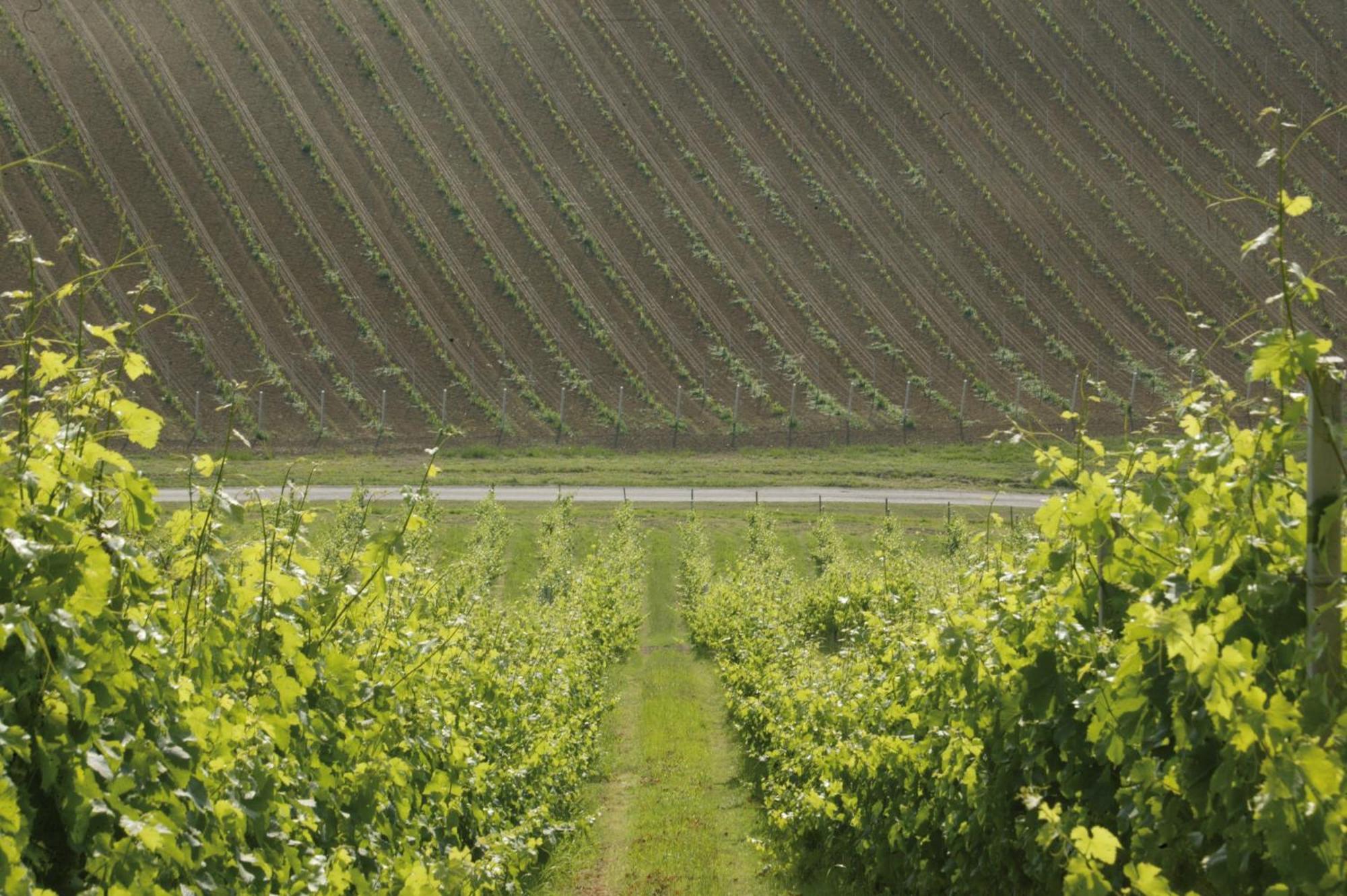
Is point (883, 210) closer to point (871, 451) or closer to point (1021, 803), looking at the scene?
point (871, 451)

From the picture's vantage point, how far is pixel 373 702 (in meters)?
6.49

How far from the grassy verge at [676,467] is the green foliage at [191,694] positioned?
26058 millimetres

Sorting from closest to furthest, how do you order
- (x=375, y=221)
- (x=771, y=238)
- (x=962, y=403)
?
(x=962, y=403), (x=375, y=221), (x=771, y=238)

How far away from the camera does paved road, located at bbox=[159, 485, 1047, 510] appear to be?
106 ft

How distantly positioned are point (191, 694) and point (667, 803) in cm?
829

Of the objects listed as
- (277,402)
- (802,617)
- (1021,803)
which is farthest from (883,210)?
(1021,803)

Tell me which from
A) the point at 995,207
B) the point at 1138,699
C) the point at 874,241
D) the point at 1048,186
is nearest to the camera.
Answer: the point at 1138,699

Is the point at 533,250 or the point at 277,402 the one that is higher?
the point at 533,250

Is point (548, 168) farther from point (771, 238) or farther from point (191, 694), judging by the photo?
point (191, 694)

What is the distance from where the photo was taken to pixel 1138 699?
4.25m

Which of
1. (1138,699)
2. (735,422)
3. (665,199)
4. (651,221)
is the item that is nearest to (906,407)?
(735,422)

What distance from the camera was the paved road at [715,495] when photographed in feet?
106

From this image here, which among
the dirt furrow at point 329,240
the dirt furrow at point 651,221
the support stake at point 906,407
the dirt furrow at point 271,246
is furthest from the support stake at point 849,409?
the dirt furrow at point 271,246

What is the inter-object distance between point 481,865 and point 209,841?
2.39 meters
